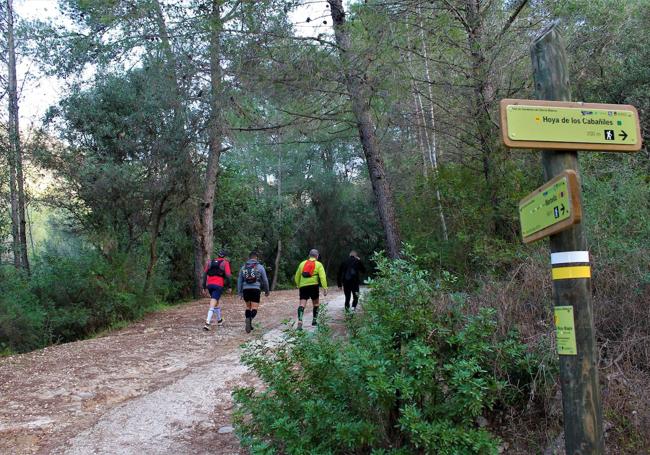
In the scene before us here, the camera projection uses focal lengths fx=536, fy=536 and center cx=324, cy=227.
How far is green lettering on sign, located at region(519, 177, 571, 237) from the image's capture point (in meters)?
2.73

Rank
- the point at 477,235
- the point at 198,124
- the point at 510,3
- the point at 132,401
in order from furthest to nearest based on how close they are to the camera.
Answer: the point at 198,124, the point at 510,3, the point at 477,235, the point at 132,401

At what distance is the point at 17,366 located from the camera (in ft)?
29.4

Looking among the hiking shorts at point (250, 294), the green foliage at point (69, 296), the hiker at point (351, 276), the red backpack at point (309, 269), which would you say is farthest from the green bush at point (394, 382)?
the green foliage at point (69, 296)

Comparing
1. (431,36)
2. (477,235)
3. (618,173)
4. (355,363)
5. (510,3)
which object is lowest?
(355,363)

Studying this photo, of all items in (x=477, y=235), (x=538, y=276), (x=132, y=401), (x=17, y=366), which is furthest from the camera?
A: (x=17, y=366)

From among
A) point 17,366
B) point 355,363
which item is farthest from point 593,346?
point 17,366

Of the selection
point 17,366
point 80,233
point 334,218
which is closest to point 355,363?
point 17,366

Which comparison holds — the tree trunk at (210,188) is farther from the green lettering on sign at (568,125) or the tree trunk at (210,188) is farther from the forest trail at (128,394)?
the green lettering on sign at (568,125)

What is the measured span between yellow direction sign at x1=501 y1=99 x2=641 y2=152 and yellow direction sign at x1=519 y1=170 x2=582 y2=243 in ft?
0.87

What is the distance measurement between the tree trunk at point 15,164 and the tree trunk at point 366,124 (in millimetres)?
9964

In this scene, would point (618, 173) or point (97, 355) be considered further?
point (97, 355)

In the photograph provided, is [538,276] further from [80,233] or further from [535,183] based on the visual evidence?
[80,233]

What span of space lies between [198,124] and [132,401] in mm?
9174

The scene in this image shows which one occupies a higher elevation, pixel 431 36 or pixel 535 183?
pixel 431 36
